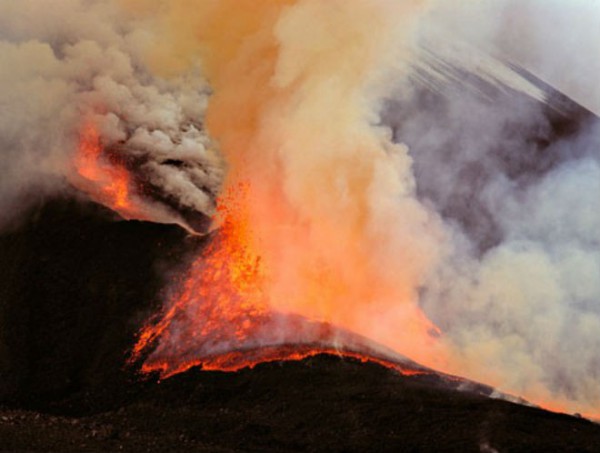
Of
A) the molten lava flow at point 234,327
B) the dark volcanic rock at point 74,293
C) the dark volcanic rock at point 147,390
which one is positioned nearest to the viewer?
the dark volcanic rock at point 147,390

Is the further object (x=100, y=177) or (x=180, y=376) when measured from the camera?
(x=100, y=177)

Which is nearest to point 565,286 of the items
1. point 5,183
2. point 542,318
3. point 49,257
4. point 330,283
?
point 542,318

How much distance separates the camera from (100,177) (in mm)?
16250

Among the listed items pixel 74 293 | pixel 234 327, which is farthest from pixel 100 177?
pixel 234 327

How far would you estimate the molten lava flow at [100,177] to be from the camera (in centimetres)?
1530

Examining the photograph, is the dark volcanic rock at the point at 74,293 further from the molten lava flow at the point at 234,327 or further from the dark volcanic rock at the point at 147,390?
the molten lava flow at the point at 234,327

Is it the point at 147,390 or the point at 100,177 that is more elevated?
the point at 100,177

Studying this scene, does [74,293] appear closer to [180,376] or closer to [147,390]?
[147,390]

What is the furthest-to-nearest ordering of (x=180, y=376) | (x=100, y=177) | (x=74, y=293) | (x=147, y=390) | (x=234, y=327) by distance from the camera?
(x=100, y=177), (x=74, y=293), (x=234, y=327), (x=180, y=376), (x=147, y=390)

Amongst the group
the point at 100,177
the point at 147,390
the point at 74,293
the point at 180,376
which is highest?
the point at 100,177

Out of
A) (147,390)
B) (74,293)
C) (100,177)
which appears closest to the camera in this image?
(147,390)

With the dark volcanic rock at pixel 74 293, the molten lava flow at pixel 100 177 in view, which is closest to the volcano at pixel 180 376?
the dark volcanic rock at pixel 74 293

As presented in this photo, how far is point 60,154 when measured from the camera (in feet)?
54.3

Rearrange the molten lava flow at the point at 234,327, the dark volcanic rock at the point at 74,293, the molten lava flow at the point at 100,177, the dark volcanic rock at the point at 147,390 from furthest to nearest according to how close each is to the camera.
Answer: the molten lava flow at the point at 100,177 < the dark volcanic rock at the point at 74,293 < the molten lava flow at the point at 234,327 < the dark volcanic rock at the point at 147,390
